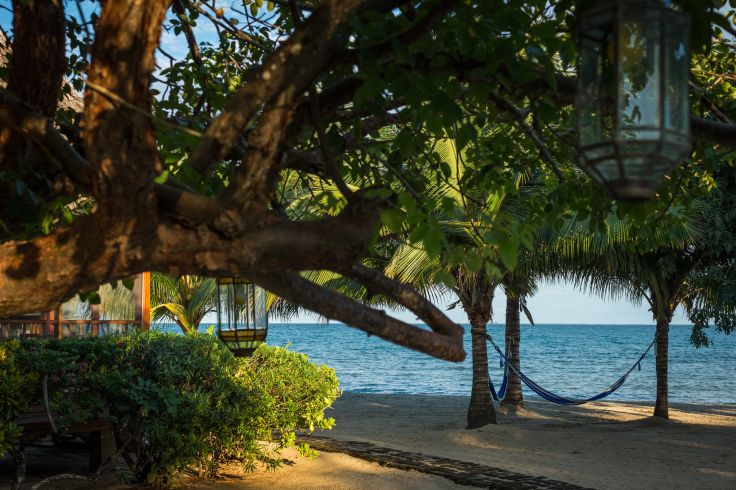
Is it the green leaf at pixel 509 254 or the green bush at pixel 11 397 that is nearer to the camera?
the green leaf at pixel 509 254

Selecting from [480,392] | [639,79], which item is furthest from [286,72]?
[480,392]

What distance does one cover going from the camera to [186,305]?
61.9 ft

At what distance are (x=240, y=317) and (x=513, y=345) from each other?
401 inches

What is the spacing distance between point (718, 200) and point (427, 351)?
11721mm

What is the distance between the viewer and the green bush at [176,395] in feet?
21.6

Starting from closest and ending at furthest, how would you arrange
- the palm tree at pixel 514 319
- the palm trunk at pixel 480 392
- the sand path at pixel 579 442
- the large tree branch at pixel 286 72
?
the large tree branch at pixel 286 72, the sand path at pixel 579 442, the palm trunk at pixel 480 392, the palm tree at pixel 514 319

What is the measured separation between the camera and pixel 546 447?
37.3 ft

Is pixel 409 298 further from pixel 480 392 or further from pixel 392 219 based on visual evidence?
pixel 480 392

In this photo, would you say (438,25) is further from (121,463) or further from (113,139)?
(121,463)

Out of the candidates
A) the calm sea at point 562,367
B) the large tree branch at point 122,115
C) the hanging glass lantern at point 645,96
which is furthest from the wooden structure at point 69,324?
the calm sea at point 562,367

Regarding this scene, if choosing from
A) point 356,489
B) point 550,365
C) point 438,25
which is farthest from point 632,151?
point 550,365

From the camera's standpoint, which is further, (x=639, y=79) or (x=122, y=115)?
(x=122, y=115)

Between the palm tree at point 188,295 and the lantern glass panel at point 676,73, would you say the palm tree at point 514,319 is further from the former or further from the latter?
the lantern glass panel at point 676,73

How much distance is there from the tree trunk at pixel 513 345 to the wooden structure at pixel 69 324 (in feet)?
25.5
